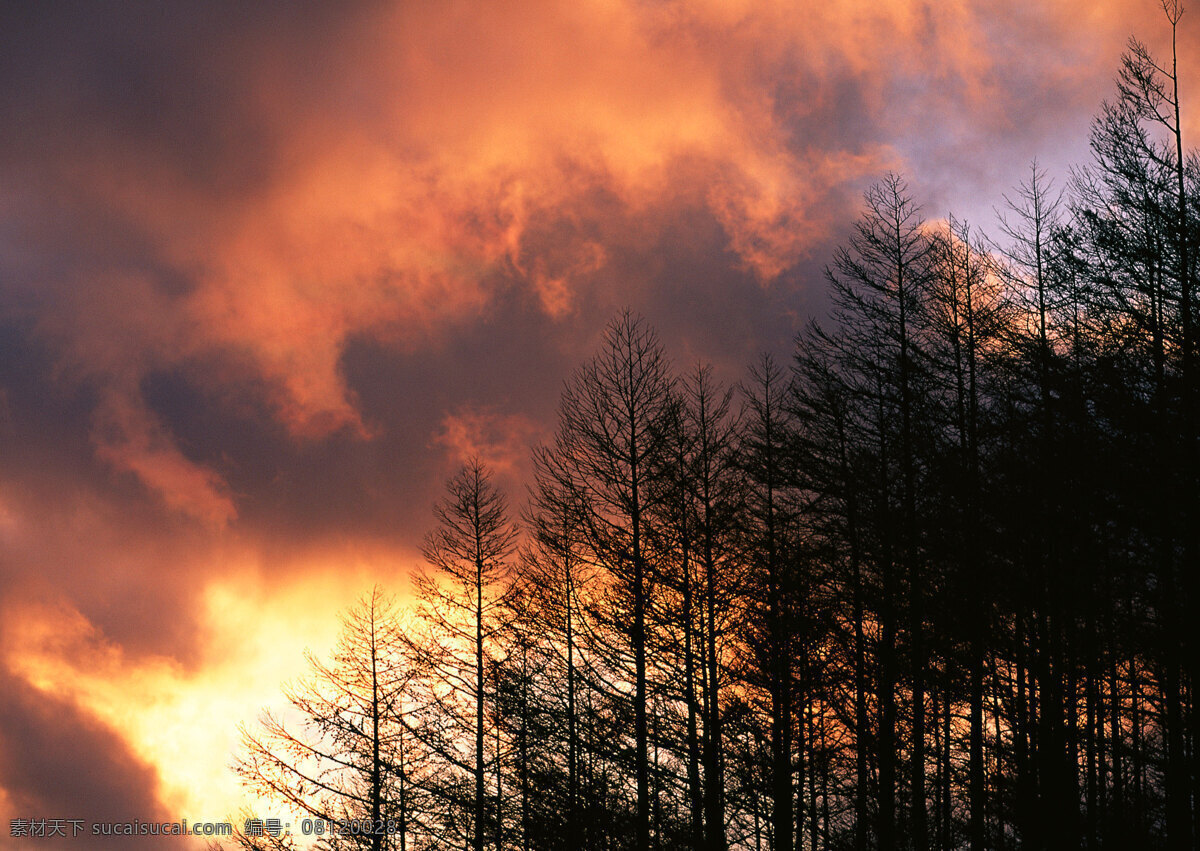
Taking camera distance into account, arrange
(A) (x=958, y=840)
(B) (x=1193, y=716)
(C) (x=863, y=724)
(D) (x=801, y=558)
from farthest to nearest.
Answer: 1. (A) (x=958, y=840)
2. (D) (x=801, y=558)
3. (C) (x=863, y=724)
4. (B) (x=1193, y=716)

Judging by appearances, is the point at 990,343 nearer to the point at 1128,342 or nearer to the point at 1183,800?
the point at 1128,342

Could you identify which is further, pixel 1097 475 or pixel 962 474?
pixel 962 474

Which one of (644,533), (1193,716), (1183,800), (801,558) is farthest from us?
(801,558)

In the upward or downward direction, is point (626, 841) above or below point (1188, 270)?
below

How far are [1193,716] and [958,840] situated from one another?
828cm

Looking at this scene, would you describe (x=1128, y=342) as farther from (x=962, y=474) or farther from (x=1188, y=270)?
(x=962, y=474)

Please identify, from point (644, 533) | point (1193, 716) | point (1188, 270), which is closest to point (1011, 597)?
point (1193, 716)

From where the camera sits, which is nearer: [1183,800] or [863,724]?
[1183,800]

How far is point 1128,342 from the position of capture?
500 inches

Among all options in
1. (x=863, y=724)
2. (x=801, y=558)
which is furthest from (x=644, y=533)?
(x=863, y=724)

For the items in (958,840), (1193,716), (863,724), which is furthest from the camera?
(958,840)

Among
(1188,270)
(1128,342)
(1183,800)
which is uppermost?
(1188,270)

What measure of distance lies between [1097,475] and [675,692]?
8040 millimetres

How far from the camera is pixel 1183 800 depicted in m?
12.6
